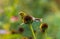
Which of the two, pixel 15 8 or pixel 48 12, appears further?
pixel 48 12

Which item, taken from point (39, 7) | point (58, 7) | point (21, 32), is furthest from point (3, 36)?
point (58, 7)

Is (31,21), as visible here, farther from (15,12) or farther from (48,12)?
(48,12)

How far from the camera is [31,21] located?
1085 millimetres

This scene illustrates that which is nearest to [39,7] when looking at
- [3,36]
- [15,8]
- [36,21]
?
[15,8]

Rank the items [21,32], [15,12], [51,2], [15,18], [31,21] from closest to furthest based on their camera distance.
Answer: [31,21] < [21,32] < [15,18] < [15,12] < [51,2]

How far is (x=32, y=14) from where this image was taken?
Result: 7.35 feet

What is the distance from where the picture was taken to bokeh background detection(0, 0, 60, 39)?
152 cm

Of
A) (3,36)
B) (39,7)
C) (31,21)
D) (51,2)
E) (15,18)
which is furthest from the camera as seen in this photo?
(51,2)

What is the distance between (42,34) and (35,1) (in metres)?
1.40

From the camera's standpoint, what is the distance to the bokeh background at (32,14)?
1.52 m

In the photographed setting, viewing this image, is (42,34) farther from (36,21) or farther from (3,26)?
(3,26)

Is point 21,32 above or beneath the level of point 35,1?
beneath

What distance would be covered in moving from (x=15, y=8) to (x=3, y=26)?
17 centimetres

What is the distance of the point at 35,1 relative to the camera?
8.35 ft
